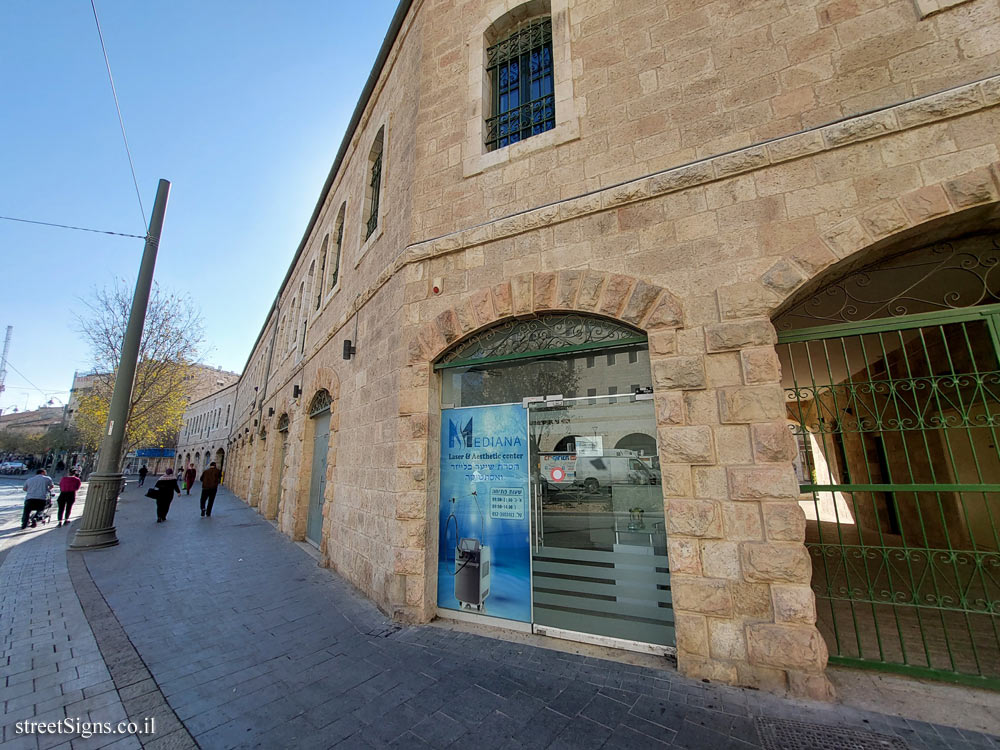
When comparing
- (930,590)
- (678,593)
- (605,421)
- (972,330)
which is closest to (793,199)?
(972,330)

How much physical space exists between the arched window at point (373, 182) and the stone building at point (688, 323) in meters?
1.94

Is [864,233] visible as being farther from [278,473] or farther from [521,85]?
[278,473]

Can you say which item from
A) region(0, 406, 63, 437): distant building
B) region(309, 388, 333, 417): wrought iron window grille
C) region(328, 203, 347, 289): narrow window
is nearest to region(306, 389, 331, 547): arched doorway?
region(309, 388, 333, 417): wrought iron window grille

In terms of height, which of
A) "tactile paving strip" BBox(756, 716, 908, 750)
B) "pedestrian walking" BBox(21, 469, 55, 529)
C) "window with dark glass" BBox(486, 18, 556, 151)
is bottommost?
"tactile paving strip" BBox(756, 716, 908, 750)

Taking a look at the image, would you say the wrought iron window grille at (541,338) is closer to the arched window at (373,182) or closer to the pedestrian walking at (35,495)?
the arched window at (373,182)

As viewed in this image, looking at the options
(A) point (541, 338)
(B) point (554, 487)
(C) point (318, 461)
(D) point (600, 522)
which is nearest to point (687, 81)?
(A) point (541, 338)

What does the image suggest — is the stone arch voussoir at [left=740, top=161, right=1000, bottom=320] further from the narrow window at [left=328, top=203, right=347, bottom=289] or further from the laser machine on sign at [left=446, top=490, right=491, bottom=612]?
the narrow window at [left=328, top=203, right=347, bottom=289]

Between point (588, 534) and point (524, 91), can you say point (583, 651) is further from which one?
point (524, 91)

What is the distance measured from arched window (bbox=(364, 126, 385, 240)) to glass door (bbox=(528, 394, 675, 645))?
5.23 meters

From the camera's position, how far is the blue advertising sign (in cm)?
413

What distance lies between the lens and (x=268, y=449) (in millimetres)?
13055

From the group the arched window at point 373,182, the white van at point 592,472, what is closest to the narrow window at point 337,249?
the arched window at point 373,182

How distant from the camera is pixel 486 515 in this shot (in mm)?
4344

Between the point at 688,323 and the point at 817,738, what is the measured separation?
2838mm
